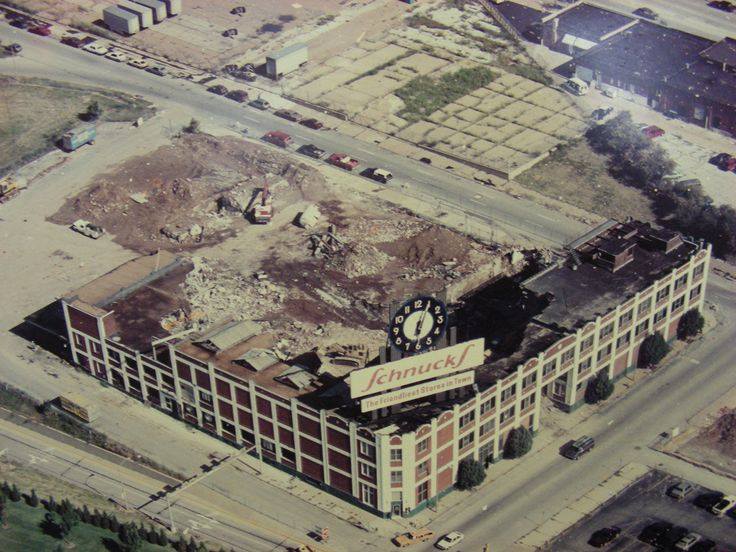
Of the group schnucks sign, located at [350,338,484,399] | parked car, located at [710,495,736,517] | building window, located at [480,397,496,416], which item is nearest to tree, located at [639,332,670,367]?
parked car, located at [710,495,736,517]

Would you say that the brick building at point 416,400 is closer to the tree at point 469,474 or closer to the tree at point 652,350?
the tree at point 652,350

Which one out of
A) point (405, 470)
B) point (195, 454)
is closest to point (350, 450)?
point (405, 470)

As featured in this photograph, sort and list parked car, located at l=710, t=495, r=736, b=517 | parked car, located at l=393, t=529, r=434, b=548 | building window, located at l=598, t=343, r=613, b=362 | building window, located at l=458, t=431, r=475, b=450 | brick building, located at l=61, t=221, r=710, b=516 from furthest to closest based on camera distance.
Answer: building window, located at l=598, t=343, r=613, b=362 → building window, located at l=458, t=431, r=475, b=450 → parked car, located at l=710, t=495, r=736, b=517 → brick building, located at l=61, t=221, r=710, b=516 → parked car, located at l=393, t=529, r=434, b=548

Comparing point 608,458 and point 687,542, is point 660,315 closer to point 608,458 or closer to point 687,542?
point 608,458

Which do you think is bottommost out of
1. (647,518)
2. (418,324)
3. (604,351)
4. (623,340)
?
(647,518)

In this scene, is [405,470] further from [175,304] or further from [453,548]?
[175,304]

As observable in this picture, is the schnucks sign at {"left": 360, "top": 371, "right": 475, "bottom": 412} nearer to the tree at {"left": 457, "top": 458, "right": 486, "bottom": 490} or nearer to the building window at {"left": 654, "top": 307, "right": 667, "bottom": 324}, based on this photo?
the tree at {"left": 457, "top": 458, "right": 486, "bottom": 490}

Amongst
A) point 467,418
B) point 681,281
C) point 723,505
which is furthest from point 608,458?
point 681,281
